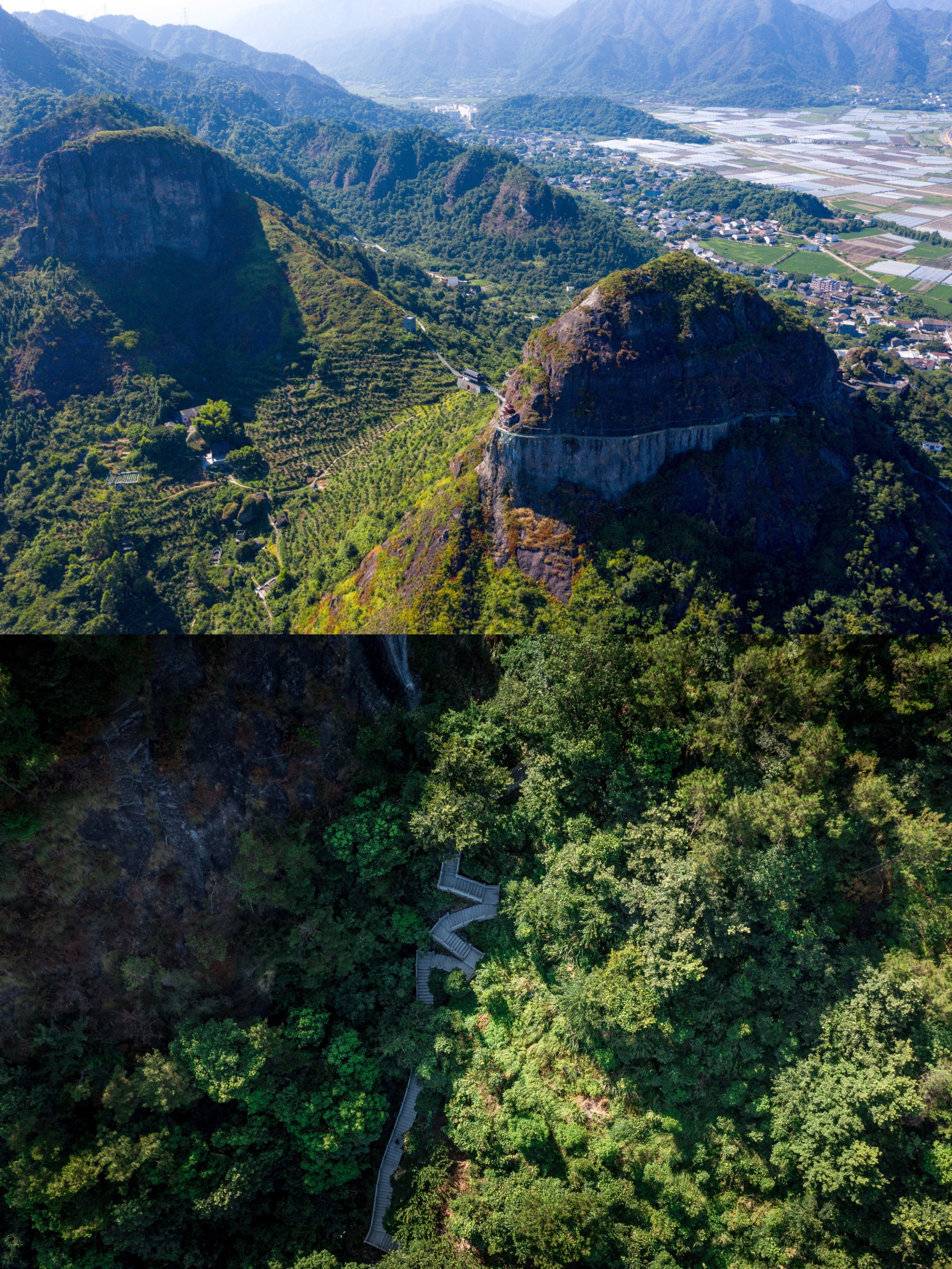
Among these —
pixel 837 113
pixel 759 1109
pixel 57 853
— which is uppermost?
pixel 837 113

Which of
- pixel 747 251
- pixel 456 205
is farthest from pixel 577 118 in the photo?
pixel 747 251

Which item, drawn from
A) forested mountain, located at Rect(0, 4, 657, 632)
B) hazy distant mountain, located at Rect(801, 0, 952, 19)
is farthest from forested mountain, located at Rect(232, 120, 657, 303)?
hazy distant mountain, located at Rect(801, 0, 952, 19)

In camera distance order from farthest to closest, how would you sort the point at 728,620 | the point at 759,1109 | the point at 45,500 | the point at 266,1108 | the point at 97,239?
1. the point at 97,239
2. the point at 45,500
3. the point at 728,620
4. the point at 266,1108
5. the point at 759,1109

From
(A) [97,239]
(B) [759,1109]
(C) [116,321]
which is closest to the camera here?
(B) [759,1109]

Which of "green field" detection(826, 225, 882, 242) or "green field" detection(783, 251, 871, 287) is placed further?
"green field" detection(826, 225, 882, 242)

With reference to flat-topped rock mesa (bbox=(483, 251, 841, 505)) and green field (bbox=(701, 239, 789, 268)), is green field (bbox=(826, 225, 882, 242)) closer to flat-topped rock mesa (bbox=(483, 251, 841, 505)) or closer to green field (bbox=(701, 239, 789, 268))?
green field (bbox=(701, 239, 789, 268))

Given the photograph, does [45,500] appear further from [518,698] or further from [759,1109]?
[759,1109]

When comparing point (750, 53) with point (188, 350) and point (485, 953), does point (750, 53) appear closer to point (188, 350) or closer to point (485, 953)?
point (188, 350)

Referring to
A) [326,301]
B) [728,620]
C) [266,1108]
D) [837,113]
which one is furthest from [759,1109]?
[837,113]
